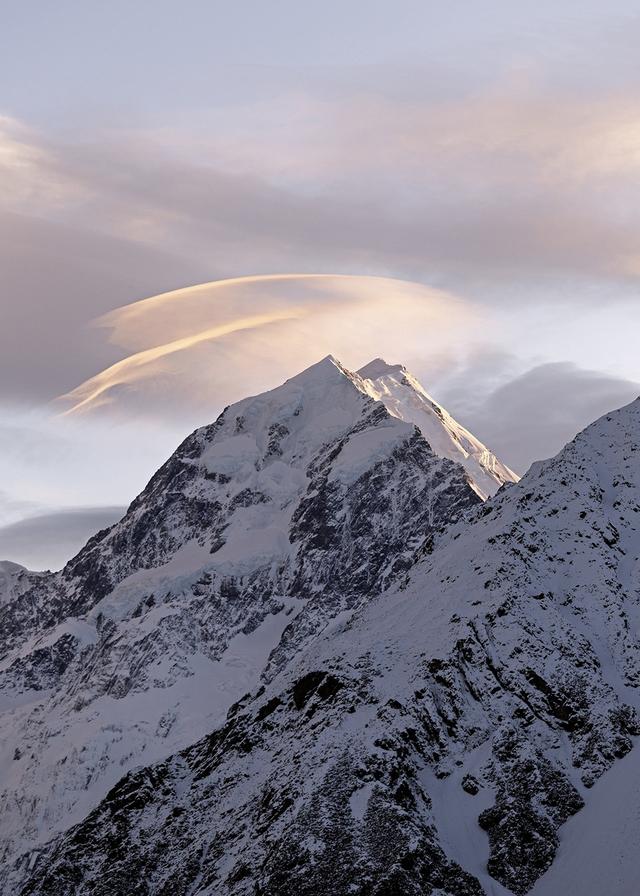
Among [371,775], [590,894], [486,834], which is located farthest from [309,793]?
[590,894]

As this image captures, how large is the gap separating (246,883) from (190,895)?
36.4 feet

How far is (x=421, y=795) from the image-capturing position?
19888 cm

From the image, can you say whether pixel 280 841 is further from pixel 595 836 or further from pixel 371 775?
pixel 595 836

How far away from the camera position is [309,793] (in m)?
199

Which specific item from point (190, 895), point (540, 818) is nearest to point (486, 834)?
point (540, 818)

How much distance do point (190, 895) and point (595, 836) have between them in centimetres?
4560

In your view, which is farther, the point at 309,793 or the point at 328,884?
the point at 309,793

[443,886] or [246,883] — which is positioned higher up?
[246,883]

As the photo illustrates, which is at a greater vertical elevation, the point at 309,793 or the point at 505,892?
the point at 309,793

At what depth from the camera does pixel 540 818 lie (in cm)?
19862

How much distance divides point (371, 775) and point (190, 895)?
24.5 metres

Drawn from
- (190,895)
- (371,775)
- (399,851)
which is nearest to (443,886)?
(399,851)

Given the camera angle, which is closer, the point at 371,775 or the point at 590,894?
the point at 590,894

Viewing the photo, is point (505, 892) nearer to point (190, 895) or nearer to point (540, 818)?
point (540, 818)
